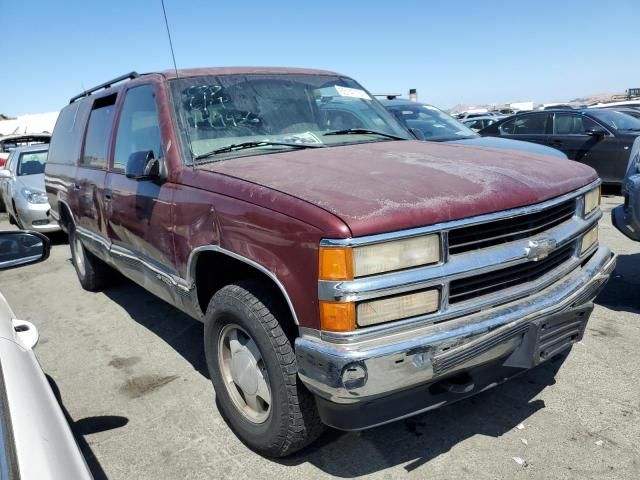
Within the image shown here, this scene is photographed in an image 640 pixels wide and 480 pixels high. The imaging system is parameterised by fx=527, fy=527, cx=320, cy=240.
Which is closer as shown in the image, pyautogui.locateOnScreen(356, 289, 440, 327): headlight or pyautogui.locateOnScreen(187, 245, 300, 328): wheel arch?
pyautogui.locateOnScreen(356, 289, 440, 327): headlight

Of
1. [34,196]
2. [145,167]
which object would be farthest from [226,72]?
[34,196]

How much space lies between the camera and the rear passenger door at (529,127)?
9.86 m

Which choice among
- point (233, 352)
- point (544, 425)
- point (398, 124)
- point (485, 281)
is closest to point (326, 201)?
point (485, 281)

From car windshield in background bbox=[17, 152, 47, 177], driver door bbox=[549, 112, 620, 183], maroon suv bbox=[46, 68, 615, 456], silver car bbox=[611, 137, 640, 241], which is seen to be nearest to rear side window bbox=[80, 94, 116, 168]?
maroon suv bbox=[46, 68, 615, 456]

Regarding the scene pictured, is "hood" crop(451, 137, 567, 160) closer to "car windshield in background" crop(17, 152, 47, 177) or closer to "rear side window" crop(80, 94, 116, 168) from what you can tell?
"rear side window" crop(80, 94, 116, 168)

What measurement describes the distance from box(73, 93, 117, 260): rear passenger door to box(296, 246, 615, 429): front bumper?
2785mm

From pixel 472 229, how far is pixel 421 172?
444mm

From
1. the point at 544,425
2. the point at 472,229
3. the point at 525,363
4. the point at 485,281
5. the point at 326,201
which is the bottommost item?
the point at 544,425

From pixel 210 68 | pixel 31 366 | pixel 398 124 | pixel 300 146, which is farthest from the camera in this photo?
pixel 398 124

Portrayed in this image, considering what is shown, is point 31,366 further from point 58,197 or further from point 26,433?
point 58,197

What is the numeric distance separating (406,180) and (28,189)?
8.07 meters

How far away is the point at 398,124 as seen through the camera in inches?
157

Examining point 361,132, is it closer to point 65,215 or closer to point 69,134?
point 69,134

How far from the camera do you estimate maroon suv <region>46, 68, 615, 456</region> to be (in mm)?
2027
